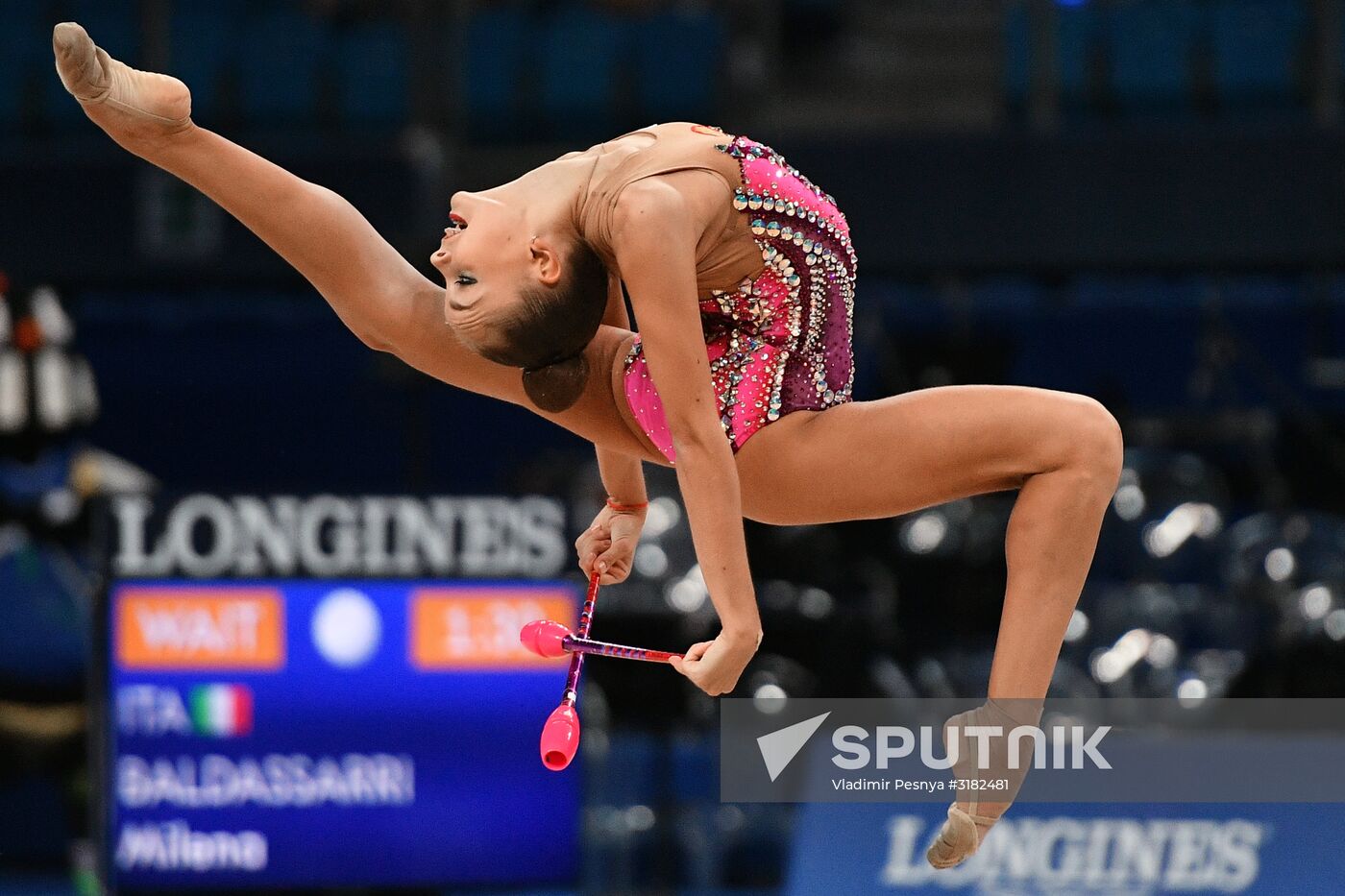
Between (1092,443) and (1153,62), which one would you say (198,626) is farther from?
(1153,62)

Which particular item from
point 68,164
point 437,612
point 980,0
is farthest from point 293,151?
point 980,0

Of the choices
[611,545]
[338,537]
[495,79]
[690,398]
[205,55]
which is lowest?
[338,537]

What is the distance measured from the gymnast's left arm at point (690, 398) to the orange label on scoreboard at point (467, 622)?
7.71 feet

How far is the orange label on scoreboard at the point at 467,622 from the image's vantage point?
5367 mm

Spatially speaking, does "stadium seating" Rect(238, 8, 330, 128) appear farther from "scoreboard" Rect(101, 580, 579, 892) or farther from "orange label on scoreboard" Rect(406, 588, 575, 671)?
"orange label on scoreboard" Rect(406, 588, 575, 671)

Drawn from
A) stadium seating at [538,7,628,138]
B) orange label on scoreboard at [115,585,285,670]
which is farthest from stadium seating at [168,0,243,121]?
orange label on scoreboard at [115,585,285,670]

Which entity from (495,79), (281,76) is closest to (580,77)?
(495,79)

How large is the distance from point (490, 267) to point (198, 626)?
102 inches

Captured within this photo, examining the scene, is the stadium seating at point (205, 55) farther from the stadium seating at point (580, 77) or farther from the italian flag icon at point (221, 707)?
the italian flag icon at point (221, 707)

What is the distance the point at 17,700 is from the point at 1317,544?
188 inches

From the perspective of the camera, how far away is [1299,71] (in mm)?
8039

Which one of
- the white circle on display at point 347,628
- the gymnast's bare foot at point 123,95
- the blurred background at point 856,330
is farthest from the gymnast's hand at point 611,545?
the blurred background at point 856,330

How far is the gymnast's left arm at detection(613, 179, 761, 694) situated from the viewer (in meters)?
2.90

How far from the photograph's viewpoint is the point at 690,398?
9.70 feet
